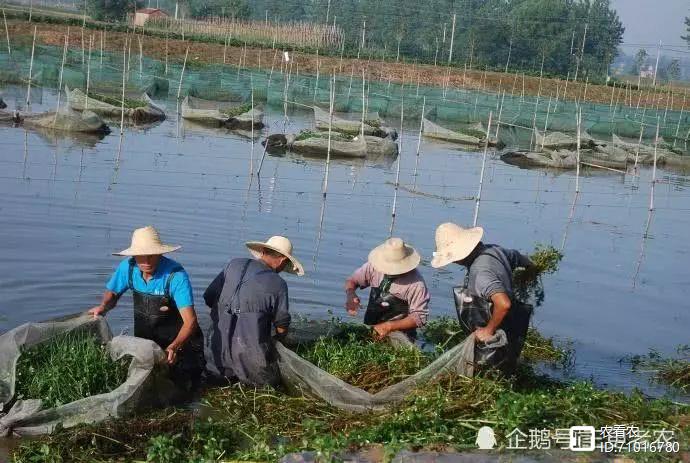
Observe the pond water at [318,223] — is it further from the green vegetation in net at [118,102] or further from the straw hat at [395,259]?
the green vegetation in net at [118,102]

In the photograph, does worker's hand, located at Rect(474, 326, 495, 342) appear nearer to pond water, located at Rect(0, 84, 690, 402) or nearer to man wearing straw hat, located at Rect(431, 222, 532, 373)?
man wearing straw hat, located at Rect(431, 222, 532, 373)

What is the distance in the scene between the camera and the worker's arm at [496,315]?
5676 mm

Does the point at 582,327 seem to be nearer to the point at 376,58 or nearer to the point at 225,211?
the point at 225,211

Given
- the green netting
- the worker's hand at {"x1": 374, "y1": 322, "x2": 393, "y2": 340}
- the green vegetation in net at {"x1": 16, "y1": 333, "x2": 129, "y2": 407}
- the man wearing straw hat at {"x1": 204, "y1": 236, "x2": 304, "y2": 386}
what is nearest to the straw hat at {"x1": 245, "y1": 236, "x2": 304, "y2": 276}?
the man wearing straw hat at {"x1": 204, "y1": 236, "x2": 304, "y2": 386}

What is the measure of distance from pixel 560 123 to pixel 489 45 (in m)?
33.1

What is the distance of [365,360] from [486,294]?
957mm

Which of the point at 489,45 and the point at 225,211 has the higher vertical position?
the point at 489,45

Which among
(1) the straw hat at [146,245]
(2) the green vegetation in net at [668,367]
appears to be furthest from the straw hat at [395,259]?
(2) the green vegetation in net at [668,367]

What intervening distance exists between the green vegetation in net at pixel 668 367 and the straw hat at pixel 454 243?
2561mm

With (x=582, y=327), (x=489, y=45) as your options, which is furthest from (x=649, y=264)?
(x=489, y=45)

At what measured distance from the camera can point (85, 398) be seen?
17.0 ft

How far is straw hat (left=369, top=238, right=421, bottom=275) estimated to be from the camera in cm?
660

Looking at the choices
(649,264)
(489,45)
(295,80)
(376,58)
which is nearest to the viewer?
(649,264)

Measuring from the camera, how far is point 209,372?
6.18m
